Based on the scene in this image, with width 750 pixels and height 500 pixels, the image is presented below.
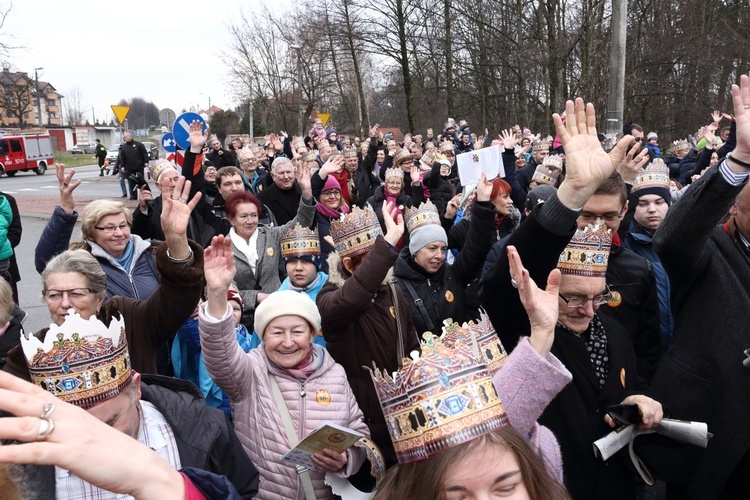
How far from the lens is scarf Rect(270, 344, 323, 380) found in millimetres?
3125

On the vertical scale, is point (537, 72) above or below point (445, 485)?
above

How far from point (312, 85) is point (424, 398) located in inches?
1321

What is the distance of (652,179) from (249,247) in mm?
3627

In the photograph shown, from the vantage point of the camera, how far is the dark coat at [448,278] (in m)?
4.21

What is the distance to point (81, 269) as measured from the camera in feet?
11.3

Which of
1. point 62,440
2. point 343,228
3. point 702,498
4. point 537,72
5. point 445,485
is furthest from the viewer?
point 537,72

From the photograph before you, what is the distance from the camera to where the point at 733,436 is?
8.57ft

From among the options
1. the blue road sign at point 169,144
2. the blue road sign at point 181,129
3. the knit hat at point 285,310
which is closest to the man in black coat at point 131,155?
the blue road sign at point 169,144

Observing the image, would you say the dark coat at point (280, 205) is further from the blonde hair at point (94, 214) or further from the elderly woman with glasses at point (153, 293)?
the elderly woman with glasses at point (153, 293)

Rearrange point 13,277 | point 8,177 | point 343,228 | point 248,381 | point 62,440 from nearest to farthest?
1. point 62,440
2. point 248,381
3. point 343,228
4. point 13,277
5. point 8,177

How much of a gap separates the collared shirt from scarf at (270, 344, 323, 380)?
2.67 ft

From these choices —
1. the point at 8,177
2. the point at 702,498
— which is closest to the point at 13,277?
the point at 702,498

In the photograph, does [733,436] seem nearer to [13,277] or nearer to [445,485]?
[445,485]

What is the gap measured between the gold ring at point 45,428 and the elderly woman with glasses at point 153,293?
6.97 feet
